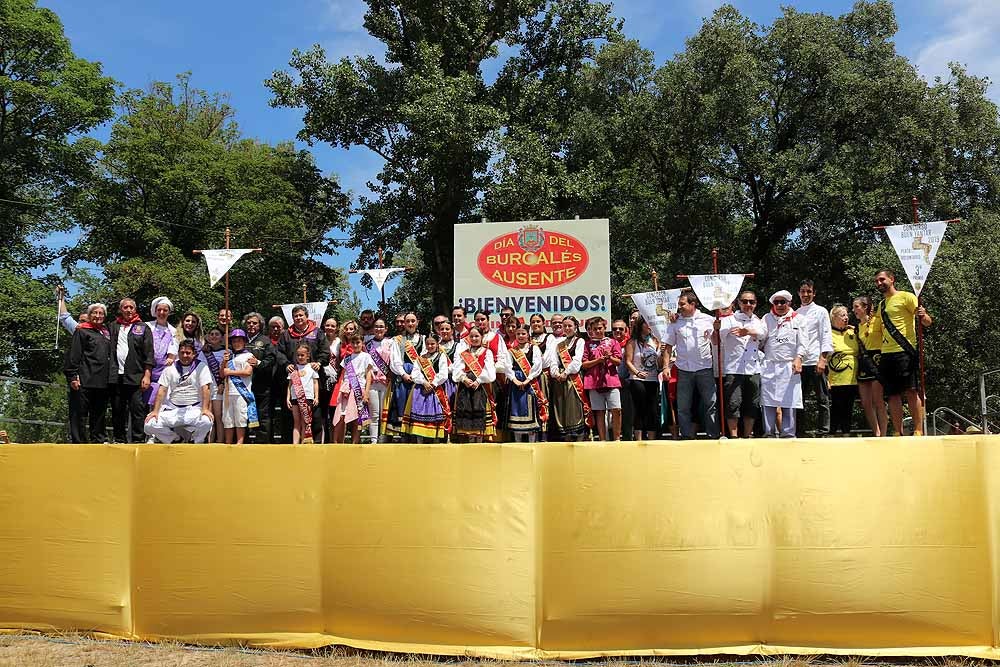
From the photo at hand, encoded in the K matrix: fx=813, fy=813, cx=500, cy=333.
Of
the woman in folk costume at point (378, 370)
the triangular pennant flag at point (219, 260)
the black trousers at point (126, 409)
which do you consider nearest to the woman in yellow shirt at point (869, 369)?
the woman in folk costume at point (378, 370)

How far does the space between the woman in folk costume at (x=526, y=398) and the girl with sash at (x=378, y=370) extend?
52.2 inches

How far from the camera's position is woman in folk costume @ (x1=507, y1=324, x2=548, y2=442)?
8422mm

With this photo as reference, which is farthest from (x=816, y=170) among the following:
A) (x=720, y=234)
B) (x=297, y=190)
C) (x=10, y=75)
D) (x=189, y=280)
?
(x=10, y=75)

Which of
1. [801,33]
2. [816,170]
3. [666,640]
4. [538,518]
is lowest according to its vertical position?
[666,640]

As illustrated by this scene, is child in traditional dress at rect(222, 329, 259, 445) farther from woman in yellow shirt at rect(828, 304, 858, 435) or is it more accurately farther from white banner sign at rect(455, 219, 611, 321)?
woman in yellow shirt at rect(828, 304, 858, 435)

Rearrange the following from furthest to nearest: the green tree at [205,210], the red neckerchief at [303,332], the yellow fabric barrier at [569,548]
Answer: the green tree at [205,210] → the red neckerchief at [303,332] → the yellow fabric barrier at [569,548]

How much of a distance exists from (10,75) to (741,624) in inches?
1097

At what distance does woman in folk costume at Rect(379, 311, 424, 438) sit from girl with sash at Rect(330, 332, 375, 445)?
383 mm

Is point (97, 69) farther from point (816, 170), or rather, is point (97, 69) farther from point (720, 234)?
point (816, 170)

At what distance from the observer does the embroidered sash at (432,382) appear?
8.28 metres

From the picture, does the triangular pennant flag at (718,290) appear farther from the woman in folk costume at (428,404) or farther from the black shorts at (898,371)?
the woman in folk costume at (428,404)

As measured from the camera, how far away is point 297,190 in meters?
26.5

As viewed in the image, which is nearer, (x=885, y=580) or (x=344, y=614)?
(x=885, y=580)

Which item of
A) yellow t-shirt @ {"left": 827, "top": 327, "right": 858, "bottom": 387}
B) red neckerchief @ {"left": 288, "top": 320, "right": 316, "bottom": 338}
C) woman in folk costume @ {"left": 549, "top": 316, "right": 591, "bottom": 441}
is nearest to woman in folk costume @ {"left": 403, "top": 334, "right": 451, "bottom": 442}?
woman in folk costume @ {"left": 549, "top": 316, "right": 591, "bottom": 441}
